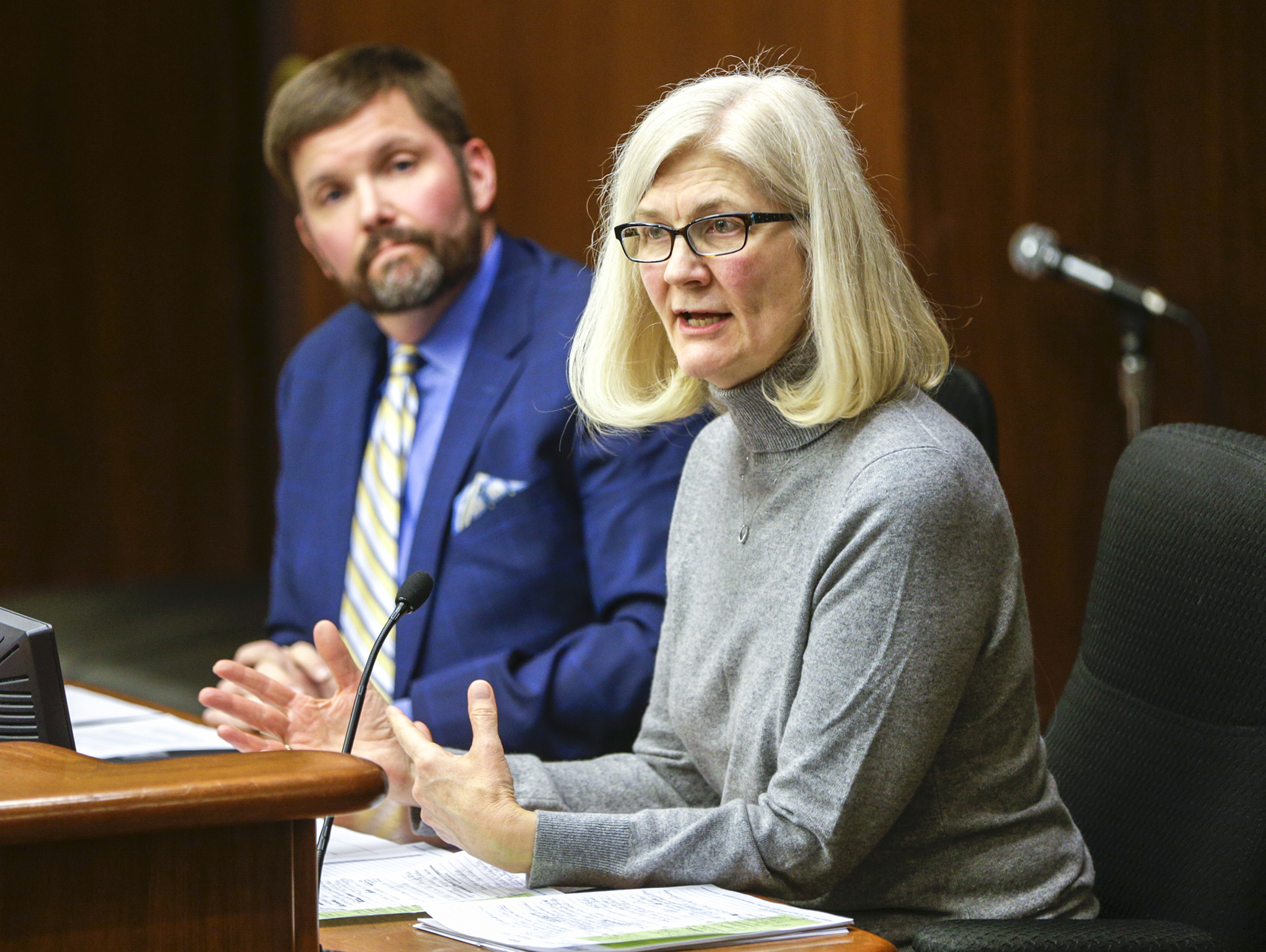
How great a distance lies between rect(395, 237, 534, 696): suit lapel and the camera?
1910 millimetres

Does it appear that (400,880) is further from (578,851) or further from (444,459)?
(444,459)

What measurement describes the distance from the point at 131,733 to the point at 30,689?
87 cm

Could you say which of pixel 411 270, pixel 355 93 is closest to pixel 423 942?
pixel 411 270

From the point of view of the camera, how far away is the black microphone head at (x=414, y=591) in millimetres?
1192

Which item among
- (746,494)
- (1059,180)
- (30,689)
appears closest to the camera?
(30,689)

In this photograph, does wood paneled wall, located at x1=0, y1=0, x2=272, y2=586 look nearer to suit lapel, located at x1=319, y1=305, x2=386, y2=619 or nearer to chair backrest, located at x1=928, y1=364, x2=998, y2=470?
suit lapel, located at x1=319, y1=305, x2=386, y2=619

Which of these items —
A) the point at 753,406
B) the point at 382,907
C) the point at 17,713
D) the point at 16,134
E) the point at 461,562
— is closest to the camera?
the point at 17,713

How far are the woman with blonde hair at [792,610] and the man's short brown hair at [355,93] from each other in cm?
77

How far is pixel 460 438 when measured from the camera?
194cm

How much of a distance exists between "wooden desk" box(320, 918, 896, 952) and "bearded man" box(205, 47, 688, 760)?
696 millimetres

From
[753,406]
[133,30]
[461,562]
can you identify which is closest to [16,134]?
[133,30]

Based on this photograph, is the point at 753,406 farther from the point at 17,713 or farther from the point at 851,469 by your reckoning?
the point at 17,713

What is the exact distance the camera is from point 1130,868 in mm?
1278

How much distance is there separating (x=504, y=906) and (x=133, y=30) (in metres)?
3.97
